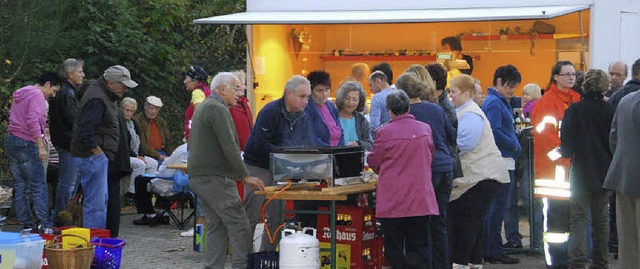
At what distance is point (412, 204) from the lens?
8.74 m

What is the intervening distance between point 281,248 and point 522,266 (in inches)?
113

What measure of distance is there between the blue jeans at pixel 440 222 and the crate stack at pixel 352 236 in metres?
0.63

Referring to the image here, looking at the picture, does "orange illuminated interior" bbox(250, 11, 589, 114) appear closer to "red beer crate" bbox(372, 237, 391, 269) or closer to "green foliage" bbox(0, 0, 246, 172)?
"green foliage" bbox(0, 0, 246, 172)

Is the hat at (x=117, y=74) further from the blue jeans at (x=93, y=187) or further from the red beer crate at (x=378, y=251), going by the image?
the red beer crate at (x=378, y=251)

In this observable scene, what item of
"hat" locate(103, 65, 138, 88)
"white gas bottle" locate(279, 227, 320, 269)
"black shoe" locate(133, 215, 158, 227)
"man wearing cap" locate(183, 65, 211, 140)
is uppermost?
"hat" locate(103, 65, 138, 88)

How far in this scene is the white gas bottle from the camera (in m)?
8.88

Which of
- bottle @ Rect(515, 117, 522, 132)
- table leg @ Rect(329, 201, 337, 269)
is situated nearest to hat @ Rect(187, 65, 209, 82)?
bottle @ Rect(515, 117, 522, 132)

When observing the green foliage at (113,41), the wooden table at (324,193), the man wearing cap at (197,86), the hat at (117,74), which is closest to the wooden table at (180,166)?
the man wearing cap at (197,86)

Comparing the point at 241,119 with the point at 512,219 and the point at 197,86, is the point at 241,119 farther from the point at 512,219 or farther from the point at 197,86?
the point at 512,219

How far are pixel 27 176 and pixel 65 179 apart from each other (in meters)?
0.45

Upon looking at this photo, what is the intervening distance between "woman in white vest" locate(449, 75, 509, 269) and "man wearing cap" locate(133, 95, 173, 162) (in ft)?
18.6

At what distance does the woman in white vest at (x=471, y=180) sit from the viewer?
382 inches

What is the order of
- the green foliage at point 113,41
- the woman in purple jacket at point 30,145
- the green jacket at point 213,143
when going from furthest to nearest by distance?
1. the green foliage at point 113,41
2. the woman in purple jacket at point 30,145
3. the green jacket at point 213,143

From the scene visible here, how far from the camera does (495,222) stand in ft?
35.9
